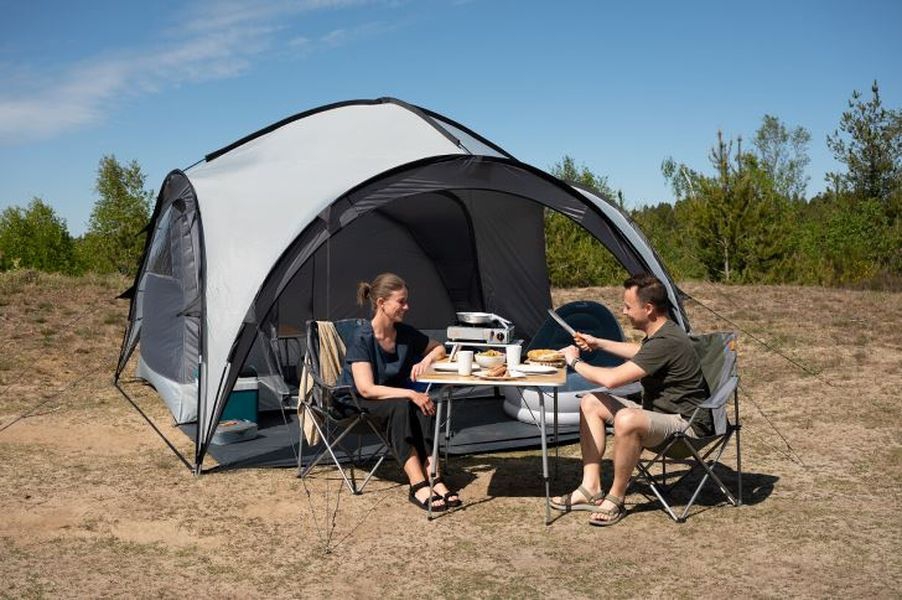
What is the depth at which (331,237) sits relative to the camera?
6488 millimetres

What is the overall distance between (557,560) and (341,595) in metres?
0.94

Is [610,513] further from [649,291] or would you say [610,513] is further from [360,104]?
[360,104]

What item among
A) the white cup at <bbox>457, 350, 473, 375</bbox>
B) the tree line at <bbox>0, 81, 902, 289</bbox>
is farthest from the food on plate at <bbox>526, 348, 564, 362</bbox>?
the tree line at <bbox>0, 81, 902, 289</bbox>

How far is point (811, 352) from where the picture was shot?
30.6ft

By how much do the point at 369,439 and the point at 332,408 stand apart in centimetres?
124

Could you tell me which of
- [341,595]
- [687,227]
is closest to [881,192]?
[687,227]

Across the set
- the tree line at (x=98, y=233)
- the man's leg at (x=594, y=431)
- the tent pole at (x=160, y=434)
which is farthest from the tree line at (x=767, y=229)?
the tree line at (x=98, y=233)

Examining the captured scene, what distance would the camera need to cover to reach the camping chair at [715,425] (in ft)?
14.1

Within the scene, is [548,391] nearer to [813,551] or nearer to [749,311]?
[813,551]

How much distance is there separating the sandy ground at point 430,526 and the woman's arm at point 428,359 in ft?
2.24

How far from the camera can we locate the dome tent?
17.5 feet

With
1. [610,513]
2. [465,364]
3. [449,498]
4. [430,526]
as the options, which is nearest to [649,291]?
[465,364]

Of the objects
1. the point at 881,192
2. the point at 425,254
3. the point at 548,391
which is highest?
the point at 881,192

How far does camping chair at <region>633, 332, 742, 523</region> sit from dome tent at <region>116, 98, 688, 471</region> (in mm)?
1144
